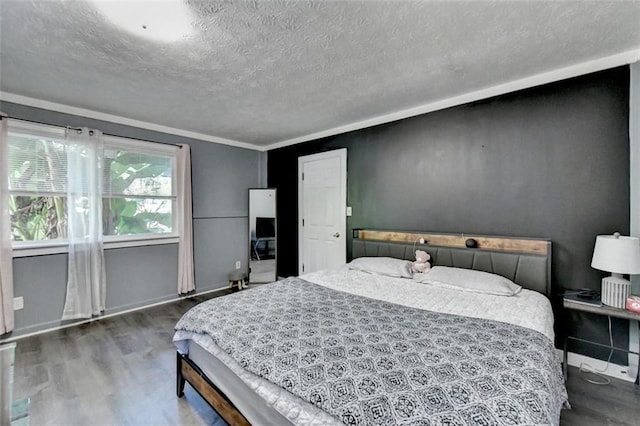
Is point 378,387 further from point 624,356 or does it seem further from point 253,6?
point 624,356

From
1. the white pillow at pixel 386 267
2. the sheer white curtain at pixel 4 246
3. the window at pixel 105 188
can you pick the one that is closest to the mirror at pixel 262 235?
the window at pixel 105 188

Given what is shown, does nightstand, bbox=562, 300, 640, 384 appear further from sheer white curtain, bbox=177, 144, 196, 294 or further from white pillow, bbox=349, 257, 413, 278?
sheer white curtain, bbox=177, 144, 196, 294

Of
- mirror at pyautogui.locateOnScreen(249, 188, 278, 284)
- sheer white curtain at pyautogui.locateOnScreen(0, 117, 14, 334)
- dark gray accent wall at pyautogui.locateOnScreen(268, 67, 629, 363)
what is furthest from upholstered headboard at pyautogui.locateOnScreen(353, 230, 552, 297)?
sheer white curtain at pyautogui.locateOnScreen(0, 117, 14, 334)

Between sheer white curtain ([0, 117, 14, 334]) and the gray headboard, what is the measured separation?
3.88m

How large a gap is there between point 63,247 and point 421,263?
395cm

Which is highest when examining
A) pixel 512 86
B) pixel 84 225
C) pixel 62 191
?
pixel 512 86

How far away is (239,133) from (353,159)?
1.81 metres

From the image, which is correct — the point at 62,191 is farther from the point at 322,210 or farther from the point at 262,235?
the point at 322,210

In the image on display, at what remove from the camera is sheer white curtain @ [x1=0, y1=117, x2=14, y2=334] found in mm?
2697

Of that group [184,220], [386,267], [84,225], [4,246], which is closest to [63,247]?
[84,225]

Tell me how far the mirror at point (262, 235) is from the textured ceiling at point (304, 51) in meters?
1.97

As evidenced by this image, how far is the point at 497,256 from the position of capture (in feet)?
8.54

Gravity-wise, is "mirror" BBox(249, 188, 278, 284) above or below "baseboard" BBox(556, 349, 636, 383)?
above

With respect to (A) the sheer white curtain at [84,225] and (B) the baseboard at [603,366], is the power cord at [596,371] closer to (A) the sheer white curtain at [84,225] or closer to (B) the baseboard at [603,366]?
(B) the baseboard at [603,366]
